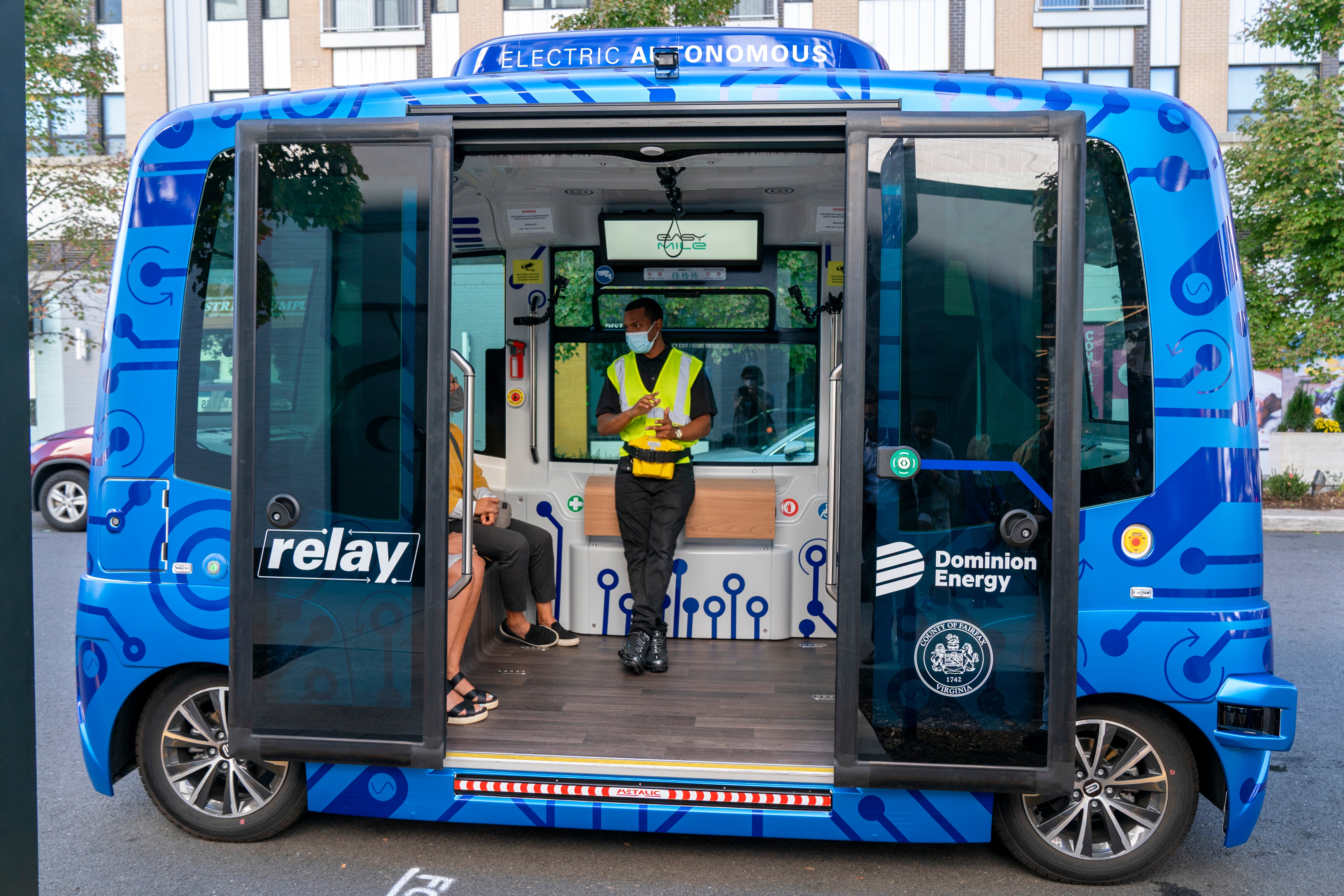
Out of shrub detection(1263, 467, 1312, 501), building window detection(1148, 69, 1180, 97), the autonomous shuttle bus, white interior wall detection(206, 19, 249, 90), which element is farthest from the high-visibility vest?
white interior wall detection(206, 19, 249, 90)

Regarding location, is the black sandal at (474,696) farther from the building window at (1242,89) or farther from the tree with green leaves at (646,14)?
the building window at (1242,89)

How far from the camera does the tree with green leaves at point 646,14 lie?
9.35 m

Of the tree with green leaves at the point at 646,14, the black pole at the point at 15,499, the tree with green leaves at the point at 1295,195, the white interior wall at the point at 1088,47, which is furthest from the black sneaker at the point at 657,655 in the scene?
the white interior wall at the point at 1088,47

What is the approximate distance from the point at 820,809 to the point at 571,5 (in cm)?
1880

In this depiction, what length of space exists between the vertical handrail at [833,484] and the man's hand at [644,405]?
93 centimetres

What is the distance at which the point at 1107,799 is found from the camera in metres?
3.23

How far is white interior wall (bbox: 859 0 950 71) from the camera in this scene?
18.0m

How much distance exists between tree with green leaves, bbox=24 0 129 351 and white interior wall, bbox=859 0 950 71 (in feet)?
43.6

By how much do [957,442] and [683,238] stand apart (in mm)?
2851

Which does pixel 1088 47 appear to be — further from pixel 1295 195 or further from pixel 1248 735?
pixel 1248 735

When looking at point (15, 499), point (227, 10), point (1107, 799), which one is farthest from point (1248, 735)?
point (227, 10)

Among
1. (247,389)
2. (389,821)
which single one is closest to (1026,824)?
(389,821)

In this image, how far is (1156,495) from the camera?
313 cm

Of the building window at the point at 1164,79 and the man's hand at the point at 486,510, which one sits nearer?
the man's hand at the point at 486,510
